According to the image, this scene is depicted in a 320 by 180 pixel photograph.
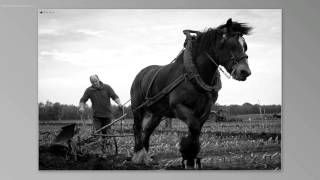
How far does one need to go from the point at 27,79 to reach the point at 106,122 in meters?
0.77

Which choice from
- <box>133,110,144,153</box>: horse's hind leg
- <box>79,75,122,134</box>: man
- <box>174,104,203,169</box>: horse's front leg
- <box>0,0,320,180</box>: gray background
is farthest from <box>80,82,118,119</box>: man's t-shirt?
<box>174,104,203,169</box>: horse's front leg

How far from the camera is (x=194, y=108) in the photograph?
4.41 metres

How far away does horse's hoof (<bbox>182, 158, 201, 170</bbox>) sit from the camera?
174 inches

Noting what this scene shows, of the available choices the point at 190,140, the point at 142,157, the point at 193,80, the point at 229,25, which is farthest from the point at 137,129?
the point at 229,25

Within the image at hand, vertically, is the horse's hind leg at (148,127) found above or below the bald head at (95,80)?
below

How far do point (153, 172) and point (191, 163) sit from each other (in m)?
0.33

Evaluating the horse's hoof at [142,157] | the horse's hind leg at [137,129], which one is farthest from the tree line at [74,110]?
the horse's hoof at [142,157]

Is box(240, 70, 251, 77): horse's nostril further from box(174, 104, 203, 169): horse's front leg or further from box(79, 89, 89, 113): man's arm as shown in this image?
box(79, 89, 89, 113): man's arm

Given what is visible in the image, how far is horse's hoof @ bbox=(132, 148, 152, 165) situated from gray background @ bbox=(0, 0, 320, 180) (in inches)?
4.0

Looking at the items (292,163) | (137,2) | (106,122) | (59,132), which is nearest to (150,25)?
(137,2)

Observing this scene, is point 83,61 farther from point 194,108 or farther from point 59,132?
point 194,108

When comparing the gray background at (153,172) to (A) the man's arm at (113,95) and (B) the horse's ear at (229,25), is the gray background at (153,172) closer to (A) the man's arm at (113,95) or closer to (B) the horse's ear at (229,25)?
(B) the horse's ear at (229,25)

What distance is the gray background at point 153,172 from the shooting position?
4426mm

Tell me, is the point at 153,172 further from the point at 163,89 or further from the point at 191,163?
the point at 163,89
